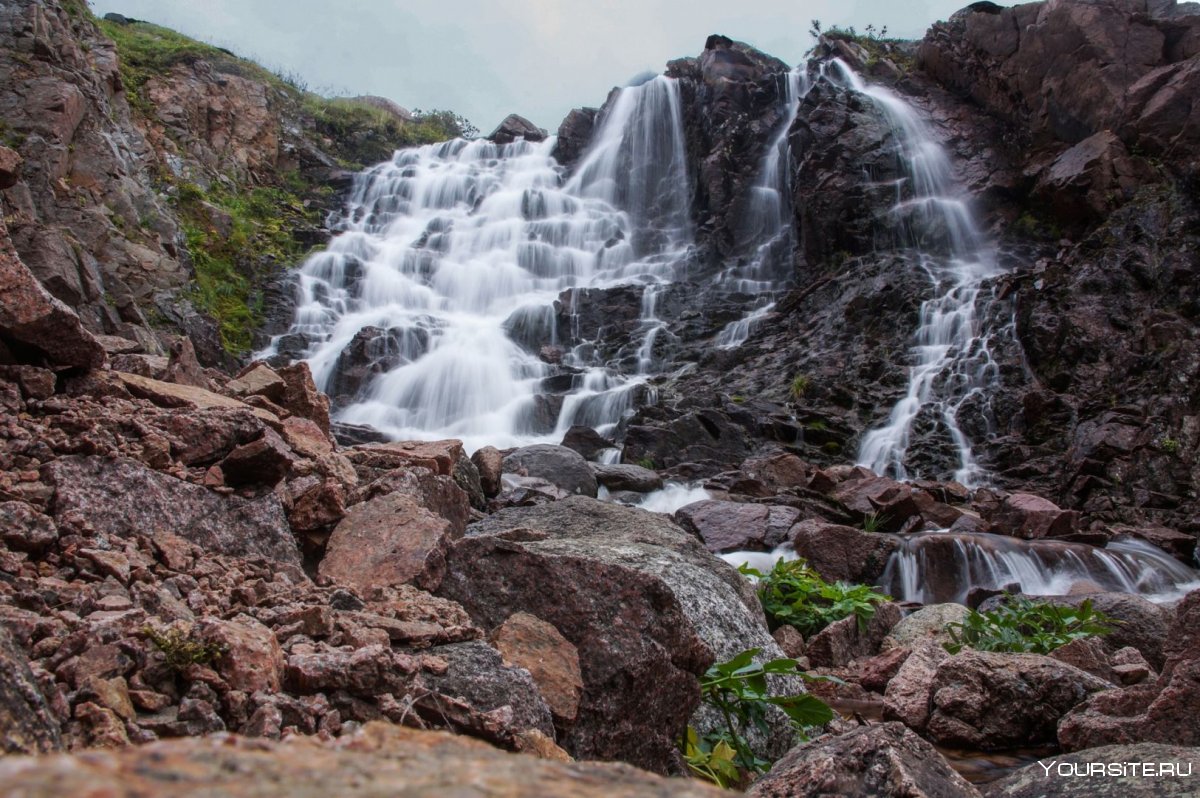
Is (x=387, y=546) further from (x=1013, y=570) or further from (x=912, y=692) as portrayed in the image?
(x=1013, y=570)

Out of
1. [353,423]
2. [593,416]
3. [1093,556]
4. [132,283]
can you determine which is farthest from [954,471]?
[132,283]

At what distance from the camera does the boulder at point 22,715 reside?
50.5 inches

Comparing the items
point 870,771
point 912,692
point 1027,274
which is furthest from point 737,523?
point 1027,274

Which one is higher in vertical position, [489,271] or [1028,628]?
[489,271]

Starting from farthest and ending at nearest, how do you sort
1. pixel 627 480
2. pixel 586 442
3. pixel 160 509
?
pixel 586 442
pixel 627 480
pixel 160 509

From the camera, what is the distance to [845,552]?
971 centimetres

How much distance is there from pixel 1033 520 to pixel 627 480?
5.73 meters

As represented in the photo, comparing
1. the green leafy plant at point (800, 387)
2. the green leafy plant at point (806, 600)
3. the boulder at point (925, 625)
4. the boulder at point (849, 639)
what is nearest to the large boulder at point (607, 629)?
the boulder at point (849, 639)

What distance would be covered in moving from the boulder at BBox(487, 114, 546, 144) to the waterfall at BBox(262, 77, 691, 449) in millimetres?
1588

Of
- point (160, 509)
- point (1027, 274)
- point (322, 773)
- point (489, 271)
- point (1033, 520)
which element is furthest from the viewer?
point (489, 271)

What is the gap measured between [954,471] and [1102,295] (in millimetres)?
5070

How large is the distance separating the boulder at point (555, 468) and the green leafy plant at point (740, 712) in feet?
28.2

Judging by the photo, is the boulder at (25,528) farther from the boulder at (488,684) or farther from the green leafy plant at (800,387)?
the green leafy plant at (800,387)

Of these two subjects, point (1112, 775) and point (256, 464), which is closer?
point (1112, 775)
